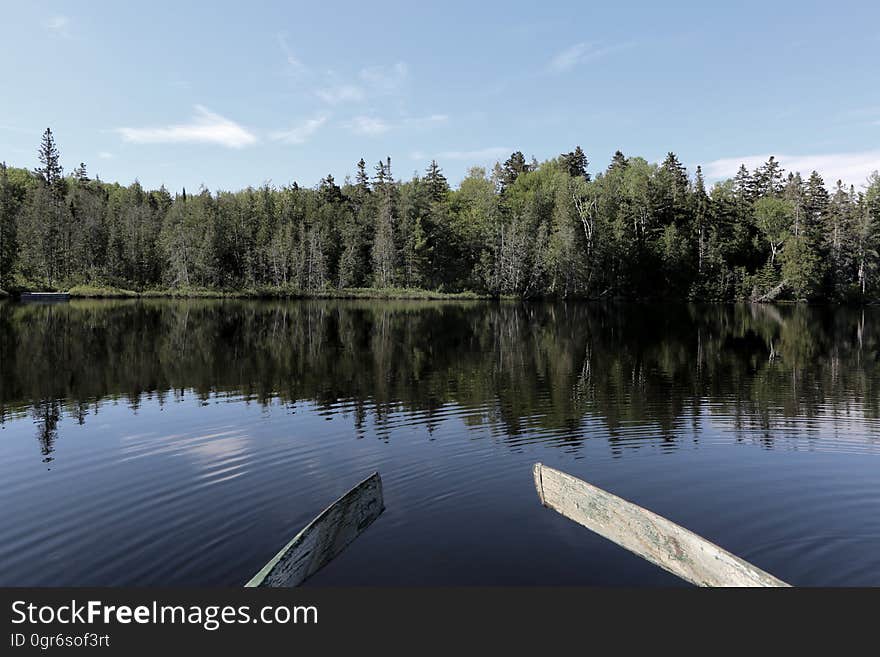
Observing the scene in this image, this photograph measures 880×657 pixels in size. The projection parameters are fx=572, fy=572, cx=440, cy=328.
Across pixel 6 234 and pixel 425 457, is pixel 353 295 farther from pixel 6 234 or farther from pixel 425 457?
pixel 425 457

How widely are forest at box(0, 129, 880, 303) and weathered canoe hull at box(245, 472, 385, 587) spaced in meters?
108

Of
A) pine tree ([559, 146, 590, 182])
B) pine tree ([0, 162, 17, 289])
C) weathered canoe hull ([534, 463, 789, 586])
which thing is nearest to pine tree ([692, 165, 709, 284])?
pine tree ([559, 146, 590, 182])

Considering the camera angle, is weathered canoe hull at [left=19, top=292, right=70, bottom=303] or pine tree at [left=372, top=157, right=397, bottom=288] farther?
pine tree at [left=372, top=157, right=397, bottom=288]

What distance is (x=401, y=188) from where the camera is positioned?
428ft

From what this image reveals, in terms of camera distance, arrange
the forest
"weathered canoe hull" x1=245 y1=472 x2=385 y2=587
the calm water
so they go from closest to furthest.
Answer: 1. "weathered canoe hull" x1=245 y1=472 x2=385 y2=587
2. the calm water
3. the forest

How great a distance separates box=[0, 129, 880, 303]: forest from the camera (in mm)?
111812

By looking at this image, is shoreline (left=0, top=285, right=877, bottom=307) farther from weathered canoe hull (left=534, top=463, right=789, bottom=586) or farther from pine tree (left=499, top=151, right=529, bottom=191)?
weathered canoe hull (left=534, top=463, right=789, bottom=586)

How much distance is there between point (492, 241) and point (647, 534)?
11769cm

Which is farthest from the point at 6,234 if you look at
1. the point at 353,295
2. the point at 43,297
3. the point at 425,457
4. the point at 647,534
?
the point at 647,534

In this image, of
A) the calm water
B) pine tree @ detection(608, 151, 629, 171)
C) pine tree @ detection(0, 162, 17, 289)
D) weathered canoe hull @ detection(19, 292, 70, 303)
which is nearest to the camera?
the calm water

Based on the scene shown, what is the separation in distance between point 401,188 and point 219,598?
417ft

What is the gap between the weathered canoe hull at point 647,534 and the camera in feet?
25.5

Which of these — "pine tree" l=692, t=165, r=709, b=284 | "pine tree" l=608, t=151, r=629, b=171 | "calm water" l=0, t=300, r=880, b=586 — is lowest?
"calm water" l=0, t=300, r=880, b=586

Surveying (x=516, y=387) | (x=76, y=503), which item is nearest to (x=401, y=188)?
(x=516, y=387)
